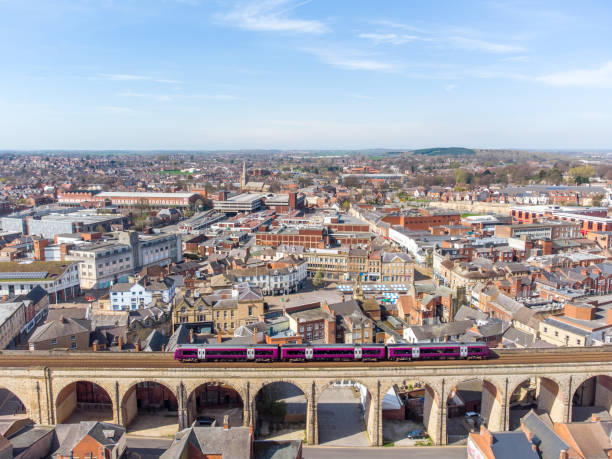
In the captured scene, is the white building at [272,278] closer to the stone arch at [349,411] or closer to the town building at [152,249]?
the town building at [152,249]

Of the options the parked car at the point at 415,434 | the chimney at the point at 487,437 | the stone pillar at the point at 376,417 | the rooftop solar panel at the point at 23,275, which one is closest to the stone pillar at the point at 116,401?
the stone pillar at the point at 376,417

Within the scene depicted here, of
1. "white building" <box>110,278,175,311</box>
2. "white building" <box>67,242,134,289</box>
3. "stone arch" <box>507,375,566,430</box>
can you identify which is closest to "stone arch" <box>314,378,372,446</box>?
"stone arch" <box>507,375,566,430</box>

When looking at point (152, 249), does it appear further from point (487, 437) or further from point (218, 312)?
point (487, 437)

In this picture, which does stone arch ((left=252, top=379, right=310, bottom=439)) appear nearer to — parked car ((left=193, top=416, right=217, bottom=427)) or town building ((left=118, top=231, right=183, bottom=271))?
parked car ((left=193, top=416, right=217, bottom=427))

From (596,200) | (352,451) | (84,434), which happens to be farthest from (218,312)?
(596,200)

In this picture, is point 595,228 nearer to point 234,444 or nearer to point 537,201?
point 537,201

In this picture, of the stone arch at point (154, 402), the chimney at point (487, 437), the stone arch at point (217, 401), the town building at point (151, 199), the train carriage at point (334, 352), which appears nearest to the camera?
the chimney at point (487, 437)
